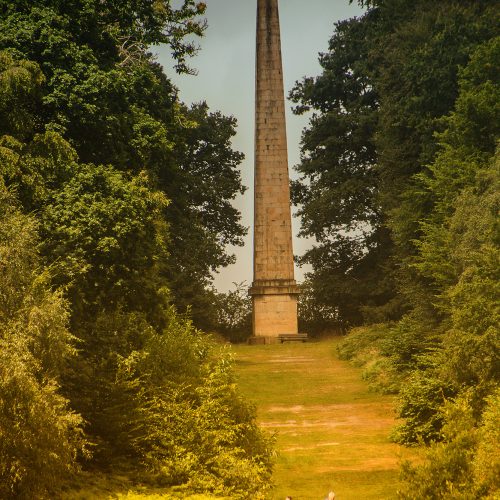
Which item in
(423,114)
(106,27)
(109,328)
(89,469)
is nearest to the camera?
(89,469)

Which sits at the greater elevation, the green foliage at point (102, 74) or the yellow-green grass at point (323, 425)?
the green foliage at point (102, 74)

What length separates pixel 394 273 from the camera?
1687 inches

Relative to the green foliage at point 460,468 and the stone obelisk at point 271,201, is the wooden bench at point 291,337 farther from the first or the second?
the green foliage at point 460,468

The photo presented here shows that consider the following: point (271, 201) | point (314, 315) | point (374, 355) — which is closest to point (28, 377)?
point (374, 355)

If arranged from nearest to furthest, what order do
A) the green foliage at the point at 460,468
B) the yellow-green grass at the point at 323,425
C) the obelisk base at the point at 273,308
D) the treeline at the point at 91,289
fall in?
the treeline at the point at 91,289 < the green foliage at the point at 460,468 < the yellow-green grass at the point at 323,425 < the obelisk base at the point at 273,308

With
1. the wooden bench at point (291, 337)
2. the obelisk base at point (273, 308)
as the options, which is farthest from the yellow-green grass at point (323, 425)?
the obelisk base at point (273, 308)

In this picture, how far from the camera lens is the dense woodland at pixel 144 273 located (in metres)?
15.1

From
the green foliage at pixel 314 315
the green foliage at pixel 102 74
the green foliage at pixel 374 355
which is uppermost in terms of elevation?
the green foliage at pixel 102 74

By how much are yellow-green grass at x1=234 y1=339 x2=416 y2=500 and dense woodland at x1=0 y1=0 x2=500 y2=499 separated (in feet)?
2.98

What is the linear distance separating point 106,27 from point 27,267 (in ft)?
30.7

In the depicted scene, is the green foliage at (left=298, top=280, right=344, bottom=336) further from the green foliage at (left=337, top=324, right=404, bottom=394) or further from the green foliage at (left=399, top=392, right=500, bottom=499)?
the green foliage at (left=399, top=392, right=500, bottom=499)

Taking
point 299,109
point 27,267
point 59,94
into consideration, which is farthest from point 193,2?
point 299,109

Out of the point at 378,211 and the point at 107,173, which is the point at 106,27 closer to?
the point at 107,173

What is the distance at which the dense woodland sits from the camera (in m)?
15.1
